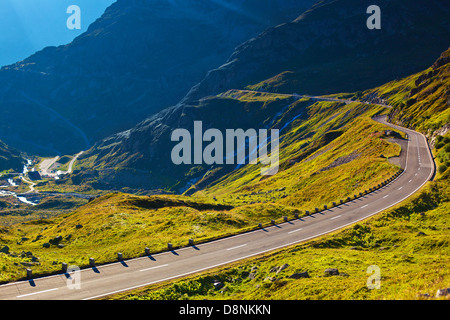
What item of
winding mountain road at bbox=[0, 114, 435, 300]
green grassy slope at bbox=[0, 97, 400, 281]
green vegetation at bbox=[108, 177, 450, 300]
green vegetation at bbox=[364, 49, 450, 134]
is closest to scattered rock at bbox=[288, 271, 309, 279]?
green vegetation at bbox=[108, 177, 450, 300]

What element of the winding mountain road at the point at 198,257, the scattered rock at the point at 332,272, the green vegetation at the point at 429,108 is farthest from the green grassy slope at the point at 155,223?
the green vegetation at the point at 429,108

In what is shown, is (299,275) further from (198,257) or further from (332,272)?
(198,257)

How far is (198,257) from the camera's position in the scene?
3450cm

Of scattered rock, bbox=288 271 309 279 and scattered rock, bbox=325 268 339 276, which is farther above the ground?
scattered rock, bbox=325 268 339 276

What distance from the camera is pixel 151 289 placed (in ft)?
87.9

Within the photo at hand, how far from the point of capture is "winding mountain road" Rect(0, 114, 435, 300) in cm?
2659

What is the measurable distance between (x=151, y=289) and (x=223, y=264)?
8.53 meters

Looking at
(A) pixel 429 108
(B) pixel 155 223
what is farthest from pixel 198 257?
(A) pixel 429 108

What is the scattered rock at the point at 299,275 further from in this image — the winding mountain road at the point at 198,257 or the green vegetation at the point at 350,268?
the winding mountain road at the point at 198,257

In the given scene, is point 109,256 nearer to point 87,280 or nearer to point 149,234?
point 87,280

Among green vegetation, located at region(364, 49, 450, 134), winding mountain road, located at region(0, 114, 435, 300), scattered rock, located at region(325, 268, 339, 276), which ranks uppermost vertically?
green vegetation, located at region(364, 49, 450, 134)

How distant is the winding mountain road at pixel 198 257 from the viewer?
87.2ft

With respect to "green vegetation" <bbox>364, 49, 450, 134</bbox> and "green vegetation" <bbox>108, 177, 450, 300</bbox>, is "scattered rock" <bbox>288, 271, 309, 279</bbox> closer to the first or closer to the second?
"green vegetation" <bbox>108, 177, 450, 300</bbox>

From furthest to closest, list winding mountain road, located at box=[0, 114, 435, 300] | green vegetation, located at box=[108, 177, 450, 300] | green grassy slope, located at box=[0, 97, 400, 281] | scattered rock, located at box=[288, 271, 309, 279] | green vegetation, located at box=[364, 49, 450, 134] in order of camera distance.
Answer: green vegetation, located at box=[364, 49, 450, 134] < green grassy slope, located at box=[0, 97, 400, 281] < winding mountain road, located at box=[0, 114, 435, 300] < scattered rock, located at box=[288, 271, 309, 279] < green vegetation, located at box=[108, 177, 450, 300]
